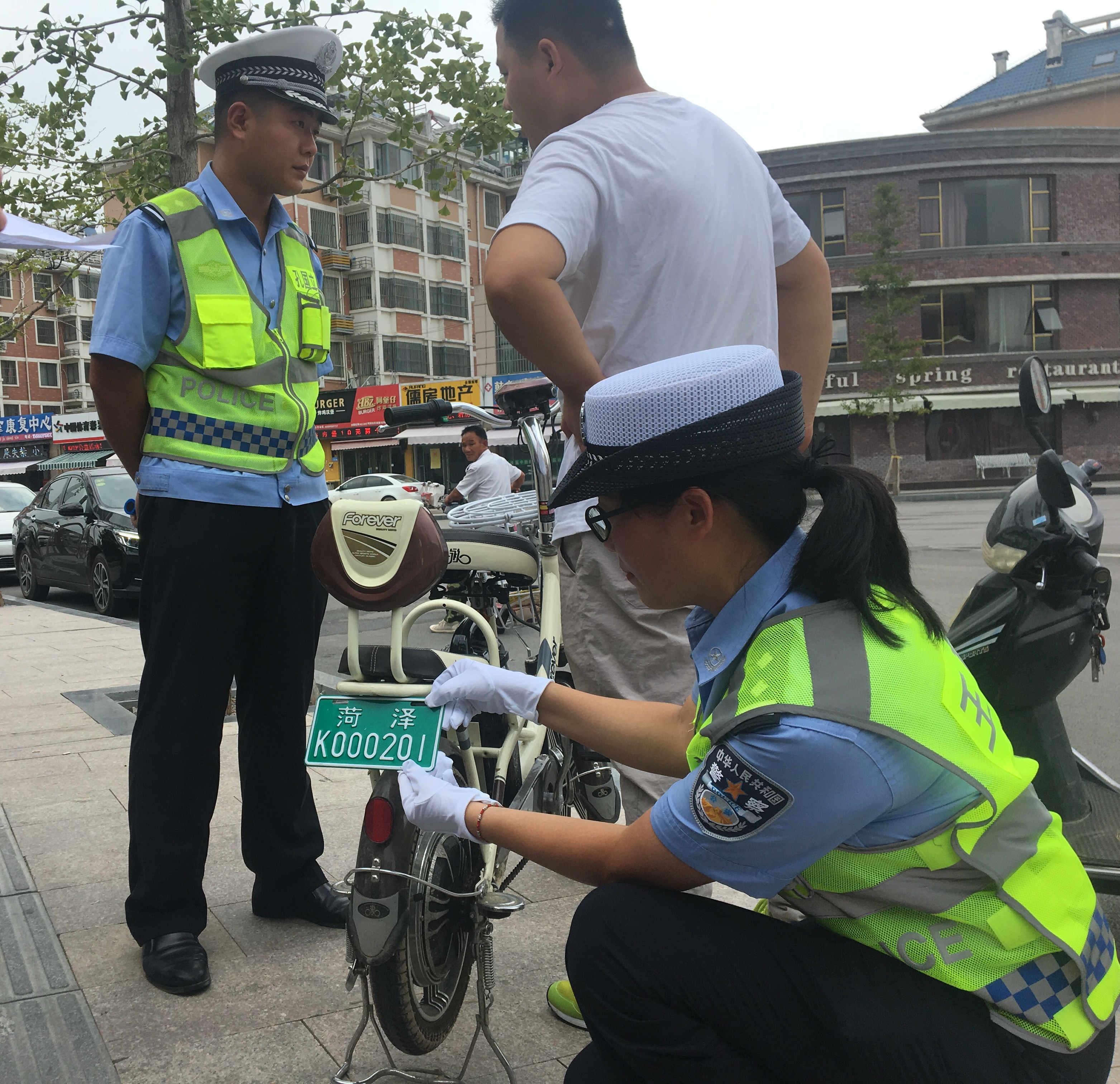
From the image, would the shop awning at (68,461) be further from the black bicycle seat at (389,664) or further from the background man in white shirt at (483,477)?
the black bicycle seat at (389,664)

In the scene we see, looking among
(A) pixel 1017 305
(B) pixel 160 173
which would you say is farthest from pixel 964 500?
(B) pixel 160 173

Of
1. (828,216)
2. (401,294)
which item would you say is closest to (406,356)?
(401,294)

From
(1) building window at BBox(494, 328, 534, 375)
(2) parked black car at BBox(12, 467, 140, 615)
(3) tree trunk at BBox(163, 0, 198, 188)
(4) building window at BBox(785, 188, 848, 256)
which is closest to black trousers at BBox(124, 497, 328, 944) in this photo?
(3) tree trunk at BBox(163, 0, 198, 188)

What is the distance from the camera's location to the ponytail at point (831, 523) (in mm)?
1378

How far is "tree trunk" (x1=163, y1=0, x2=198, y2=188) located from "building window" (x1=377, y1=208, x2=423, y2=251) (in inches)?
1811

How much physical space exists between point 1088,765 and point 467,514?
1.90 meters

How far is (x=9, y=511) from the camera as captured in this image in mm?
16047

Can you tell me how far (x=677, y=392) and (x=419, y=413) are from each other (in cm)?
144

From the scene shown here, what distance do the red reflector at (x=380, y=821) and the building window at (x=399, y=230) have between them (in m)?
50.9

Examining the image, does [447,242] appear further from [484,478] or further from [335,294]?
[484,478]

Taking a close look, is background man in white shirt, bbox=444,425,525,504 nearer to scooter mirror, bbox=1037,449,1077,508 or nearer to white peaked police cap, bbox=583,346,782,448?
scooter mirror, bbox=1037,449,1077,508

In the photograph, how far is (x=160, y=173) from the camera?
682 cm

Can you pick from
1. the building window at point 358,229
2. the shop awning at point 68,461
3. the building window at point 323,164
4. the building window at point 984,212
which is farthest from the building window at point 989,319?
the shop awning at point 68,461

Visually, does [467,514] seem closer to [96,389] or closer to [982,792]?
[96,389]
